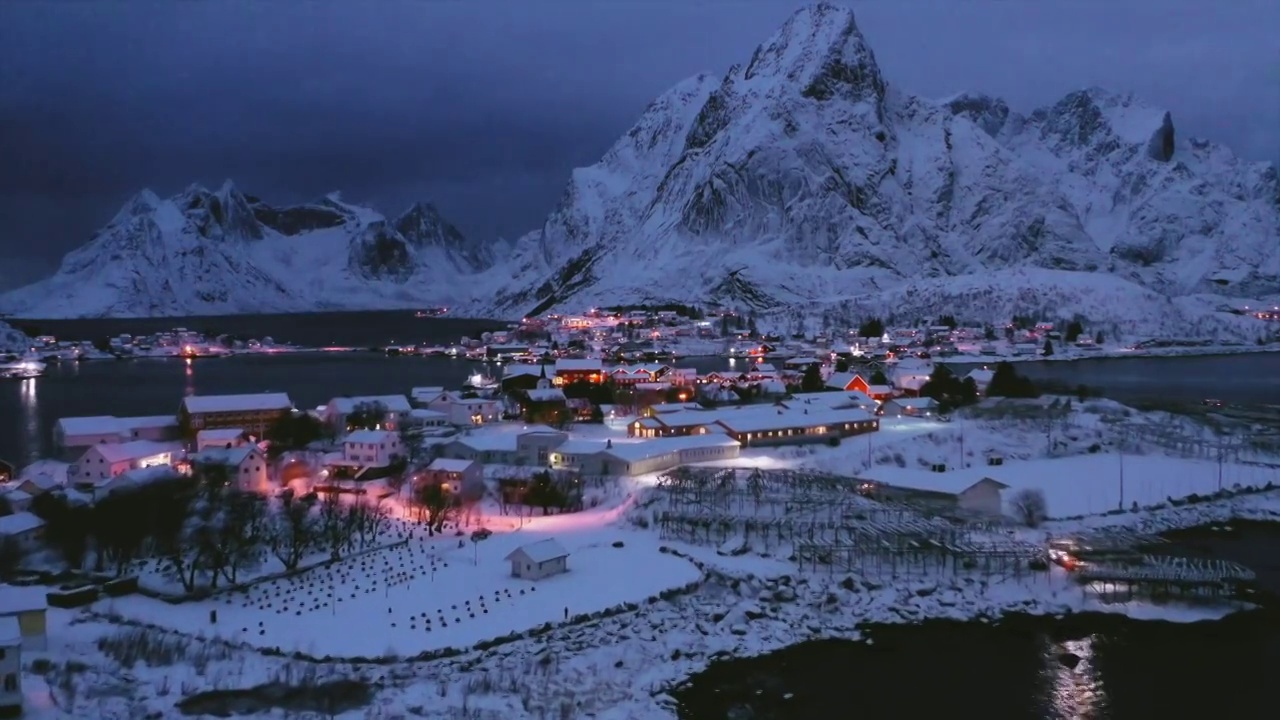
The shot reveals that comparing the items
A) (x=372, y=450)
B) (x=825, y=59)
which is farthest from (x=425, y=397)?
(x=825, y=59)

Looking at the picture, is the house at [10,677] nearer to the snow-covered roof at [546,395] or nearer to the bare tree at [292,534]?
the bare tree at [292,534]

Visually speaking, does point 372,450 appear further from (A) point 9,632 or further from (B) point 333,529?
(A) point 9,632

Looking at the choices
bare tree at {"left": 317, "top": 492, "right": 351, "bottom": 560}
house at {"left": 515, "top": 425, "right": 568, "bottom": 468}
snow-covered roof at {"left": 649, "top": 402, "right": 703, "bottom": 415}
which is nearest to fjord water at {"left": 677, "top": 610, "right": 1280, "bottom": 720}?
bare tree at {"left": 317, "top": 492, "right": 351, "bottom": 560}

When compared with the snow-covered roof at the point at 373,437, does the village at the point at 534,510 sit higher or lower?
lower

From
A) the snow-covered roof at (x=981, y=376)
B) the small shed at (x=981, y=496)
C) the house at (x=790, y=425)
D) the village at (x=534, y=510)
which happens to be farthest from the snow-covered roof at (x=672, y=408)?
the snow-covered roof at (x=981, y=376)

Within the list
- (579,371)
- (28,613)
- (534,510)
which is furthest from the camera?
(579,371)

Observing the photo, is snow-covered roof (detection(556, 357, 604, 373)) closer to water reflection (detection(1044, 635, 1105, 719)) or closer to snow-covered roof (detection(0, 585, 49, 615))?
water reflection (detection(1044, 635, 1105, 719))
